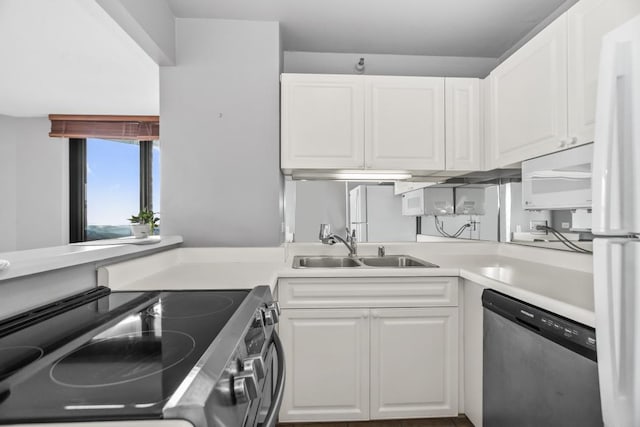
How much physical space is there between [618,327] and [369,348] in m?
1.22

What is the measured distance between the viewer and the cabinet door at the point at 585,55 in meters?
1.23

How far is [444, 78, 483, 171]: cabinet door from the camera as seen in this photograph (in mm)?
2105

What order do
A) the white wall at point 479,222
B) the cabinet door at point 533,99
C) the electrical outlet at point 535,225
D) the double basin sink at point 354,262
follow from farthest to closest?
the white wall at point 479,222, the double basin sink at point 354,262, the electrical outlet at point 535,225, the cabinet door at point 533,99

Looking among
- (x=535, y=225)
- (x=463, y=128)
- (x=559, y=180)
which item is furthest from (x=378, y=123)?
(x=535, y=225)

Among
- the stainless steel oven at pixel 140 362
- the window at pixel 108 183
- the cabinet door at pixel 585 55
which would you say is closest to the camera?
the stainless steel oven at pixel 140 362

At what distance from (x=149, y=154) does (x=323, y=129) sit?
282 cm

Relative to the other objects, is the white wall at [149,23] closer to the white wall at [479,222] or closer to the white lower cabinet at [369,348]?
the white lower cabinet at [369,348]

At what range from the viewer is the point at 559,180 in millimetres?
1431

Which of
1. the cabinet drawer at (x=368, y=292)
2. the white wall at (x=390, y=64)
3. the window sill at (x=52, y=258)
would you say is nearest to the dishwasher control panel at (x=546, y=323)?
the cabinet drawer at (x=368, y=292)

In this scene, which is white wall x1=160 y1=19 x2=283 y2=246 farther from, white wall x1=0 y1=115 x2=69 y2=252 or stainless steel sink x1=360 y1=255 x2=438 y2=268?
white wall x1=0 y1=115 x2=69 y2=252

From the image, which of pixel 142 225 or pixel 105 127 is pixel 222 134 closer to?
pixel 142 225

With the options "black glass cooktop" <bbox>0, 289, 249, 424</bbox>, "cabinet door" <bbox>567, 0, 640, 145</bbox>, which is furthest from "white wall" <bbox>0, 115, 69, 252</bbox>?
"cabinet door" <bbox>567, 0, 640, 145</bbox>

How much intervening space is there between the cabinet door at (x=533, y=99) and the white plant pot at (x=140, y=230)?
2082 mm

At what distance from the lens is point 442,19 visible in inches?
81.6
